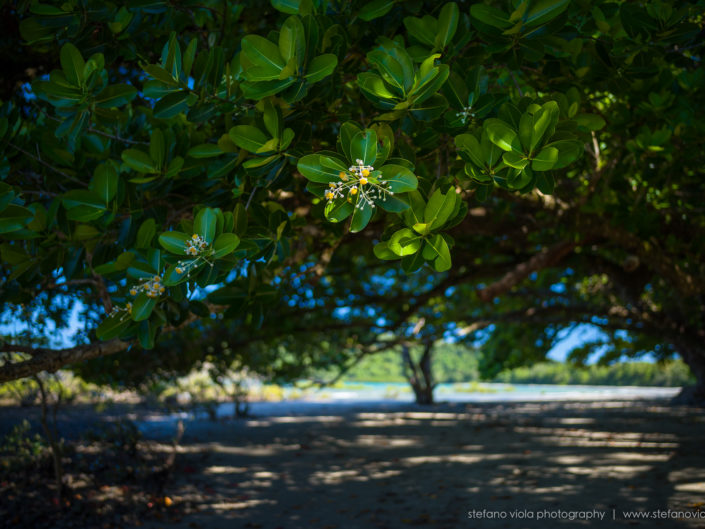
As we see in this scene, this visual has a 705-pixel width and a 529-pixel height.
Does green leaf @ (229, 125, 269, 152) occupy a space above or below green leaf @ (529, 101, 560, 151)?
above

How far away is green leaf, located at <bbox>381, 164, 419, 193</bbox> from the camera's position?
4.70 feet

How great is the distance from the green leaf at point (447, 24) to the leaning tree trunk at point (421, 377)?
694 inches

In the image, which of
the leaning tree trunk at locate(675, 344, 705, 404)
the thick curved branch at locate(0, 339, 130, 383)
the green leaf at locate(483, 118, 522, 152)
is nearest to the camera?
the green leaf at locate(483, 118, 522, 152)

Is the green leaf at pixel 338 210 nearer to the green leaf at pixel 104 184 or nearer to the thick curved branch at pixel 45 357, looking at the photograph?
the green leaf at pixel 104 184

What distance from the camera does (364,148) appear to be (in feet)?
4.73

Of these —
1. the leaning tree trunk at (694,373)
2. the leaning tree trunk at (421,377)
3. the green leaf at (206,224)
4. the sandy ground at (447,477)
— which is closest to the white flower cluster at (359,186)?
the green leaf at (206,224)

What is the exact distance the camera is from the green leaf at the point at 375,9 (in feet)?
6.00

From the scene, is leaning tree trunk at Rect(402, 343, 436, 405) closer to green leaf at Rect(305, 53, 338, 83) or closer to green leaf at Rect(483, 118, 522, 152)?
green leaf at Rect(483, 118, 522, 152)

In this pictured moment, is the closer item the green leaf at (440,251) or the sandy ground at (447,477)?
the green leaf at (440,251)

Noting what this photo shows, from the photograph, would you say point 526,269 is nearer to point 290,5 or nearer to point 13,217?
point 290,5

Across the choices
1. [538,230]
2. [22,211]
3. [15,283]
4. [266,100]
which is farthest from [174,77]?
[538,230]

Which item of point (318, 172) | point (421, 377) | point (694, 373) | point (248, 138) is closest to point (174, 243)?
point (248, 138)

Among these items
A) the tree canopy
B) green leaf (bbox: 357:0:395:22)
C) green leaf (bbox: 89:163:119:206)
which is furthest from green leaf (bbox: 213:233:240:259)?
green leaf (bbox: 357:0:395:22)

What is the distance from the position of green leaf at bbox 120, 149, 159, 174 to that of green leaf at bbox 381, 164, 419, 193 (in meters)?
0.99
